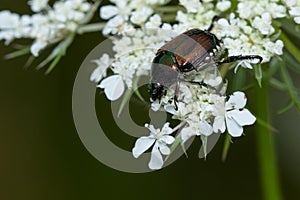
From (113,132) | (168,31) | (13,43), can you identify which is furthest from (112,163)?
(13,43)

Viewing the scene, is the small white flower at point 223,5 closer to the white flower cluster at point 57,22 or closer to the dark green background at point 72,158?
the white flower cluster at point 57,22

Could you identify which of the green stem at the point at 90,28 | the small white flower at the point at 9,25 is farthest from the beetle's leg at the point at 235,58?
the small white flower at the point at 9,25

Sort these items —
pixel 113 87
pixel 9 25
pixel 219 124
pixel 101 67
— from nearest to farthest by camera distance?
pixel 219 124 → pixel 113 87 → pixel 101 67 → pixel 9 25

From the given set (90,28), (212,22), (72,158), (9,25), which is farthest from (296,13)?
(72,158)

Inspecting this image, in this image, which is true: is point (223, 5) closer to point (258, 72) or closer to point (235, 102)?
point (258, 72)

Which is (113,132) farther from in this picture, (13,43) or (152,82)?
(152,82)

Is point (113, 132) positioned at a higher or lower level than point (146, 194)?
higher
